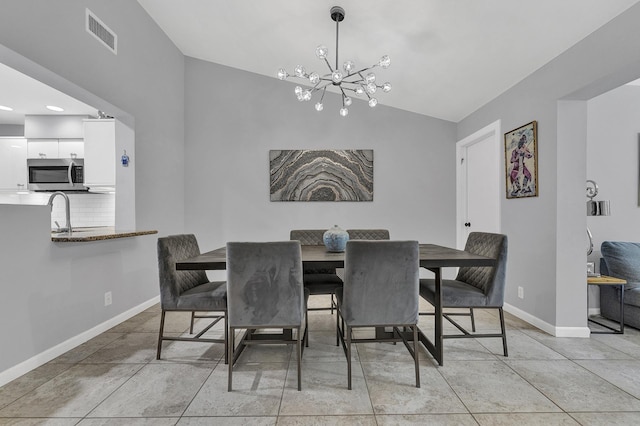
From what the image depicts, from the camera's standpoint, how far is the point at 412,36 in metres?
2.90

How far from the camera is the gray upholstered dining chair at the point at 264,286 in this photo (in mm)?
1845

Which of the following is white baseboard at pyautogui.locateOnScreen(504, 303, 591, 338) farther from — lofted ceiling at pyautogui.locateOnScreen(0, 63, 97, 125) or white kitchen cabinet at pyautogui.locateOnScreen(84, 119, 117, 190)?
lofted ceiling at pyautogui.locateOnScreen(0, 63, 97, 125)

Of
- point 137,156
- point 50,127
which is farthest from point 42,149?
point 137,156

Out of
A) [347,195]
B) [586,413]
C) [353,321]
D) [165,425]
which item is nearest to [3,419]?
[165,425]

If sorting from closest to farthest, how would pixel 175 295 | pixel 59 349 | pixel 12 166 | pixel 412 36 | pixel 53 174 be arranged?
pixel 175 295 < pixel 59 349 < pixel 412 36 < pixel 53 174 < pixel 12 166

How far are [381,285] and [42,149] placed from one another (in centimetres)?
492

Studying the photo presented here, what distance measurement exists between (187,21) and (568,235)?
4455 millimetres

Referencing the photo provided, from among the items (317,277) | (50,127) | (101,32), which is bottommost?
(317,277)

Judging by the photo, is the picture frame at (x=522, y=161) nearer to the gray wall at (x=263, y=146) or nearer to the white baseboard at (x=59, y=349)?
the gray wall at (x=263, y=146)

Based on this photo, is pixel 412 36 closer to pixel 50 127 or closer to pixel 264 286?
pixel 264 286

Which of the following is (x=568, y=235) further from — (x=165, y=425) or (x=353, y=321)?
(x=165, y=425)

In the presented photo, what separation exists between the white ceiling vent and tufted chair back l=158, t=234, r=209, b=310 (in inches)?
75.7

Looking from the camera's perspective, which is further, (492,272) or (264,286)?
(492,272)

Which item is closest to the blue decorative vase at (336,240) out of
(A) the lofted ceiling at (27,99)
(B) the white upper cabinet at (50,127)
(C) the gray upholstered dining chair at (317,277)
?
(C) the gray upholstered dining chair at (317,277)
